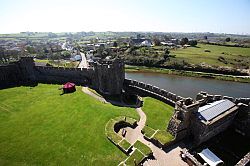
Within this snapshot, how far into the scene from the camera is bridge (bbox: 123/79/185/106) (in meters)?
30.0

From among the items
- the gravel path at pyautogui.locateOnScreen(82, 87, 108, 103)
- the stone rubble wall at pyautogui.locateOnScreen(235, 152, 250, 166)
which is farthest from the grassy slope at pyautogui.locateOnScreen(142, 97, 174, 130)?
the stone rubble wall at pyautogui.locateOnScreen(235, 152, 250, 166)

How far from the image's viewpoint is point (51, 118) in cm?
2670

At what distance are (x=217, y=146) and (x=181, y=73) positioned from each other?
46.4 metres

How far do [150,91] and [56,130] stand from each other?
16.4 meters

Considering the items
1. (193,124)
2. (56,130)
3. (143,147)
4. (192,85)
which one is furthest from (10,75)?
(192,85)

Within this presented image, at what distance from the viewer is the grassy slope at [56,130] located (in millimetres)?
19656

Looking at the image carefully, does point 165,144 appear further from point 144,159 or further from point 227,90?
point 227,90

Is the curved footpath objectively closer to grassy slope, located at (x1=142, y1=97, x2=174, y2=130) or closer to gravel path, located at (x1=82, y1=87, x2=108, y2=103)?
grassy slope, located at (x1=142, y1=97, x2=174, y2=130)

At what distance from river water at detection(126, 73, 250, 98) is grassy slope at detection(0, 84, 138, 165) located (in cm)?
2520

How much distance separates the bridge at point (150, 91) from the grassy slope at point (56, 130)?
19.3 feet

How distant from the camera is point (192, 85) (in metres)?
54.2

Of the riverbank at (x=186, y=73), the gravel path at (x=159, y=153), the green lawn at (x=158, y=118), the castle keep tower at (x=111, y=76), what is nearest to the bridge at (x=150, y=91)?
the green lawn at (x=158, y=118)

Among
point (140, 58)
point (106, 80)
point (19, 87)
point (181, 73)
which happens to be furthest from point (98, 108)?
point (140, 58)

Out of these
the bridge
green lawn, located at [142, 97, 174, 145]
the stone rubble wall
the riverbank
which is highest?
the bridge
